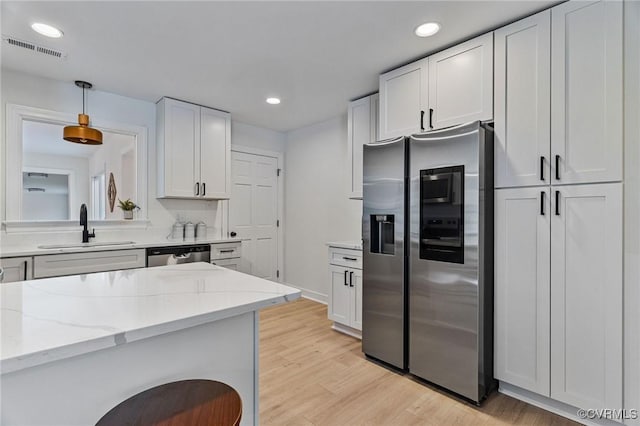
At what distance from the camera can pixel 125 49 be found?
2.41m

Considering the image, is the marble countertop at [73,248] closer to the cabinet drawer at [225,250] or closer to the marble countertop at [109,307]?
the cabinet drawer at [225,250]

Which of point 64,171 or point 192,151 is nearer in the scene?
point 64,171

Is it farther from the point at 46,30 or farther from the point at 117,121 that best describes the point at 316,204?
the point at 46,30

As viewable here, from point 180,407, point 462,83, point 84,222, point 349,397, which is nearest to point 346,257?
point 349,397

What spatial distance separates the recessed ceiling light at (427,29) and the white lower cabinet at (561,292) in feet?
3.93

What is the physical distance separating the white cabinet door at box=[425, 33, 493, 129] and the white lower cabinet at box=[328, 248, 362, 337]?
1.44 meters

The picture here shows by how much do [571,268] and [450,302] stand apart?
2.32ft

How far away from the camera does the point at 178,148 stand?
3.48 meters

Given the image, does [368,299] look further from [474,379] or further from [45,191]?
[45,191]

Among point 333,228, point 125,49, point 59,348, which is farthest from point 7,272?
point 333,228

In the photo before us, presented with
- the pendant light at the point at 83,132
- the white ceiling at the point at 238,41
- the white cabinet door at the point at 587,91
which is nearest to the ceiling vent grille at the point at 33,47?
the white ceiling at the point at 238,41

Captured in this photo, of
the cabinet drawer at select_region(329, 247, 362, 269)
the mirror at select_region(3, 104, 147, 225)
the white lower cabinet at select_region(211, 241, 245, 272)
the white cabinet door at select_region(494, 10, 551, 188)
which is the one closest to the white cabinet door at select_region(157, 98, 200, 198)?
the mirror at select_region(3, 104, 147, 225)

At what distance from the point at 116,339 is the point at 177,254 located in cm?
260

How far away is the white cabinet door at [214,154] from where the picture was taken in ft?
12.1
